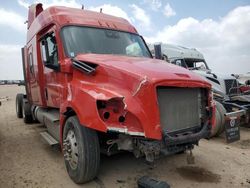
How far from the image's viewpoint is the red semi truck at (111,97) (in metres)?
3.95

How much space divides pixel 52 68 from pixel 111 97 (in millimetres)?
1941

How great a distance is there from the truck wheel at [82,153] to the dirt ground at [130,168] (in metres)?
0.22

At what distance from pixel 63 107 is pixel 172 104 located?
192 cm

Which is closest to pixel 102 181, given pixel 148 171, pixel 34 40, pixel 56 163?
pixel 148 171

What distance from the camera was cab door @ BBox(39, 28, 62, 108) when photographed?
5.67 meters

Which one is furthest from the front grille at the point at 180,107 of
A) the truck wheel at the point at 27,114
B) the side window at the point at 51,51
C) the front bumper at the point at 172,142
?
the truck wheel at the point at 27,114

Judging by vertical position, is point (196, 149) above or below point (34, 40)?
below

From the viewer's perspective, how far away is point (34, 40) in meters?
7.40

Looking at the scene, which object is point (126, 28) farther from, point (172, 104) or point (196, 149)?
point (196, 149)

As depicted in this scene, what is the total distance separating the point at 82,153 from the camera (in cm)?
443

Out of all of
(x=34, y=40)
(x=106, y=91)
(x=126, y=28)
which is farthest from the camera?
(x=34, y=40)

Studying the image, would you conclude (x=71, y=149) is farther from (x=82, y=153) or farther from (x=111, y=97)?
(x=111, y=97)

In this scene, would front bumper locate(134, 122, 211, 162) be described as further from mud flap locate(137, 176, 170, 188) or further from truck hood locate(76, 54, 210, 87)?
truck hood locate(76, 54, 210, 87)

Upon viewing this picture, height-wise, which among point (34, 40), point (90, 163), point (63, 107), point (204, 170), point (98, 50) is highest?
point (34, 40)
